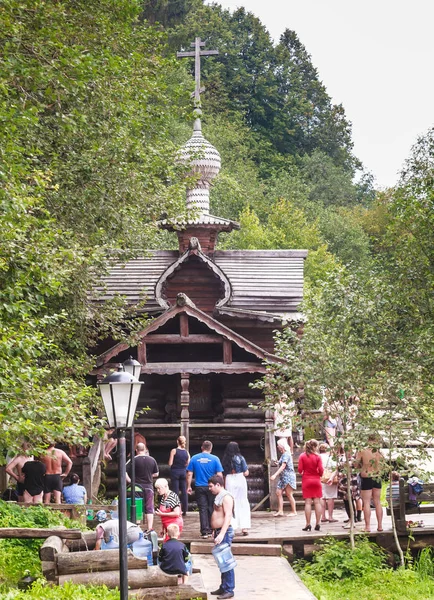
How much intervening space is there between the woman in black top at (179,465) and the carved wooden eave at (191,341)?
12.7 feet

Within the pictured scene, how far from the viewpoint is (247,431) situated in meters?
25.9

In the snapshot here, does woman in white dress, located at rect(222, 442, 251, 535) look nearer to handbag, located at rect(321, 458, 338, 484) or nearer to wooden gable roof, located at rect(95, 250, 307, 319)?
handbag, located at rect(321, 458, 338, 484)

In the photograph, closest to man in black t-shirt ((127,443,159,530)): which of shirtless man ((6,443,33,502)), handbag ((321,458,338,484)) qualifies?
shirtless man ((6,443,33,502))

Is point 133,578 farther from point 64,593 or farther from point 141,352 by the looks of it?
point 141,352

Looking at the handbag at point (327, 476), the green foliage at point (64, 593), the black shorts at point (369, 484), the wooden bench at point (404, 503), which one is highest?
the handbag at point (327, 476)

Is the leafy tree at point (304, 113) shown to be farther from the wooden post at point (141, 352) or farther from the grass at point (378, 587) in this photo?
the grass at point (378, 587)

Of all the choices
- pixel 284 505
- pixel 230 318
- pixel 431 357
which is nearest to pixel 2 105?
pixel 431 357

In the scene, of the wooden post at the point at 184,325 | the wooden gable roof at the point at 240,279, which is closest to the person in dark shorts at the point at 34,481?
the wooden post at the point at 184,325

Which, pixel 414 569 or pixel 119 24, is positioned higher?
pixel 119 24

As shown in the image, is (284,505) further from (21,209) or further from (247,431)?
(21,209)

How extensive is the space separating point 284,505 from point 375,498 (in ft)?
13.8

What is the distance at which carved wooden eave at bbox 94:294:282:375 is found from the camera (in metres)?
24.0

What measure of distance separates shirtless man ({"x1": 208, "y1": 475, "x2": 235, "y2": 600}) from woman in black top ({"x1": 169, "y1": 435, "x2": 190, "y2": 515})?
544 cm

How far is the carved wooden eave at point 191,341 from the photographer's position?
24.0 m
